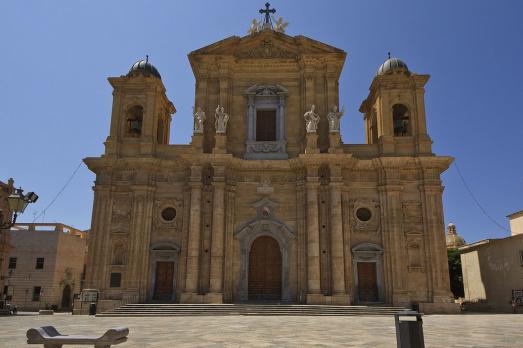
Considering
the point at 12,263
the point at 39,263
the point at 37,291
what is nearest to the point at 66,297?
the point at 37,291

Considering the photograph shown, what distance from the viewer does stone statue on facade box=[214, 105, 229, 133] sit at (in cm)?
2669

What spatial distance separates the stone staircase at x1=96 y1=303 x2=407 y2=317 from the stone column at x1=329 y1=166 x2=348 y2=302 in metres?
1.80

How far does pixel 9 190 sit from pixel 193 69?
53.6ft

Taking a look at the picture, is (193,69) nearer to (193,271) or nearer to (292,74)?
(292,74)

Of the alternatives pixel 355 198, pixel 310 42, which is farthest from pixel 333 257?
pixel 310 42

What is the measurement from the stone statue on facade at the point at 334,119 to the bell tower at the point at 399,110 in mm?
2591

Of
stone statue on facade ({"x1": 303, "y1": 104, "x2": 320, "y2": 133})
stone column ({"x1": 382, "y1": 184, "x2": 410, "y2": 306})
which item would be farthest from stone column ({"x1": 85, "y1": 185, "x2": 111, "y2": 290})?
stone column ({"x1": 382, "y1": 184, "x2": 410, "y2": 306})

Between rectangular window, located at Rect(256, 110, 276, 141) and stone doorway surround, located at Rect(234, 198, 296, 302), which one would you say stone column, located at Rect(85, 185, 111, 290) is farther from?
rectangular window, located at Rect(256, 110, 276, 141)

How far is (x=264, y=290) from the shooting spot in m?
25.3

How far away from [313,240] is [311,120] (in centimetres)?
676

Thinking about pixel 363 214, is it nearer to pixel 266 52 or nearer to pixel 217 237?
pixel 217 237

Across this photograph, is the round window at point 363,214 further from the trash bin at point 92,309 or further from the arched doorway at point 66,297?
the arched doorway at point 66,297

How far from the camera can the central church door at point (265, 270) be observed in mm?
25250

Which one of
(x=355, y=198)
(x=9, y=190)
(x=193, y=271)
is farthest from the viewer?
(x=9, y=190)
